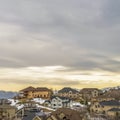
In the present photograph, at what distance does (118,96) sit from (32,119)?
5780 cm

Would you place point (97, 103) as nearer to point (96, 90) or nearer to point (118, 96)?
point (118, 96)

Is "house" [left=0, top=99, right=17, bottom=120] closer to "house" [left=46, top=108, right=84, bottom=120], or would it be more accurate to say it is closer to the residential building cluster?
the residential building cluster

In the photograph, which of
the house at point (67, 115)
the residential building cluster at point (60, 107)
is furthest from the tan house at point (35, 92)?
the house at point (67, 115)

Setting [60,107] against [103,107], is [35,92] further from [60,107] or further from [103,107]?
[103,107]

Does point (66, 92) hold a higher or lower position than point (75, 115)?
higher

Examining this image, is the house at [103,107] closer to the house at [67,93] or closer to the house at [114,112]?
the house at [114,112]

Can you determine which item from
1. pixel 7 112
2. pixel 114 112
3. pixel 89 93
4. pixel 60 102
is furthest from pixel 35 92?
pixel 114 112

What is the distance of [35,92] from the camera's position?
12175 cm

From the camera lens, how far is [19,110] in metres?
72.1

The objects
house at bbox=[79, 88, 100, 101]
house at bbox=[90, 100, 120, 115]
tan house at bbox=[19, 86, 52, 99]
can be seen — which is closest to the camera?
house at bbox=[90, 100, 120, 115]

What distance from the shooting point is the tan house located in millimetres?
120000

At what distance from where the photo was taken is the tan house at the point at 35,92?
120000 mm

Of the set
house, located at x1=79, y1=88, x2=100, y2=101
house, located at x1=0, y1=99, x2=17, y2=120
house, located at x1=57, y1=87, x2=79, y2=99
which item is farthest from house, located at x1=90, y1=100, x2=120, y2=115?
house, located at x1=57, y1=87, x2=79, y2=99

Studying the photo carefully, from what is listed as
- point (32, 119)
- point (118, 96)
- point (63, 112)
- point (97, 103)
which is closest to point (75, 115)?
point (63, 112)
